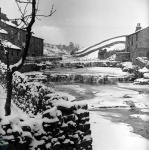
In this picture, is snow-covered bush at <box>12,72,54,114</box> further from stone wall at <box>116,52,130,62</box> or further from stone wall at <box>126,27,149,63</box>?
stone wall at <box>116,52,130,62</box>

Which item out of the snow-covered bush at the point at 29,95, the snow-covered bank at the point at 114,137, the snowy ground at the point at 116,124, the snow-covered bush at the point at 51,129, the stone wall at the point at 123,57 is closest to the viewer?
the snow-covered bush at the point at 51,129

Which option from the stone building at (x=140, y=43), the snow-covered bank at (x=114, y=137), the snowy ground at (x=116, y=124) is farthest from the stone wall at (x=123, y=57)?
the snow-covered bank at (x=114, y=137)

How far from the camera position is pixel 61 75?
107ft

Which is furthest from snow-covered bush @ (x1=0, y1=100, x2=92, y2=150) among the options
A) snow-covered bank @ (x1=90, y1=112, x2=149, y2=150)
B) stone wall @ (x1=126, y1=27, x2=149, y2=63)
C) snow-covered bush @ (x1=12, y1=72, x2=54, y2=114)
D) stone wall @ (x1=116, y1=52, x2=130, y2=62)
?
stone wall @ (x1=116, y1=52, x2=130, y2=62)

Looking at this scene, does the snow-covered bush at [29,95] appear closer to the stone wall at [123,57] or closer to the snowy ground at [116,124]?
the snowy ground at [116,124]

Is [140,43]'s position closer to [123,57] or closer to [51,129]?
[123,57]

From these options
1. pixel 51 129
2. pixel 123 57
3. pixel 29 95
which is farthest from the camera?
pixel 123 57

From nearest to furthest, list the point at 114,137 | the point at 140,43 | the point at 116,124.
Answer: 1. the point at 114,137
2. the point at 116,124
3. the point at 140,43

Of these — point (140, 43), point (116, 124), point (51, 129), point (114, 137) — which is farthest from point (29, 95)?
point (140, 43)

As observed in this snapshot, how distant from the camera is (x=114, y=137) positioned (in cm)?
1113

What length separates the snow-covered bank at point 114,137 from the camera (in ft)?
32.9

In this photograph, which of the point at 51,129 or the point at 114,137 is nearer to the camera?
the point at 51,129

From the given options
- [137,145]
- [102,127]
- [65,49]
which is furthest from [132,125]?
[65,49]

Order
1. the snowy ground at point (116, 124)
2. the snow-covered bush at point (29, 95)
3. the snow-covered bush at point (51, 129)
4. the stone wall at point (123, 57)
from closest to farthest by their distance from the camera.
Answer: the snow-covered bush at point (51, 129) → the snowy ground at point (116, 124) → the snow-covered bush at point (29, 95) → the stone wall at point (123, 57)
